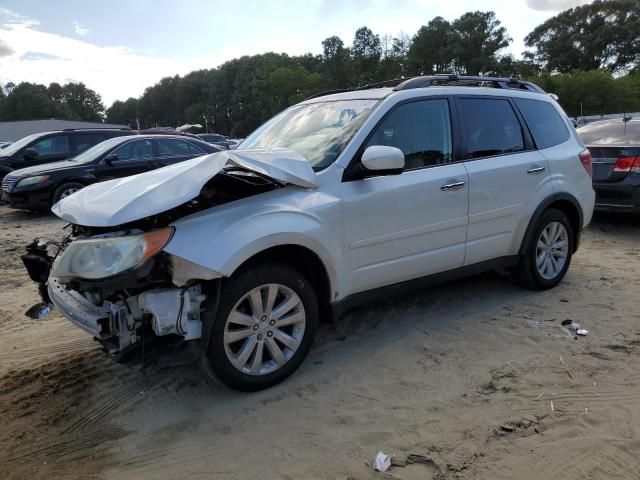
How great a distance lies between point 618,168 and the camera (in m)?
7.37

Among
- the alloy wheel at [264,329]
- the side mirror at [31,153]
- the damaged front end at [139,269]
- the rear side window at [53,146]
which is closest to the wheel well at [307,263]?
the alloy wheel at [264,329]

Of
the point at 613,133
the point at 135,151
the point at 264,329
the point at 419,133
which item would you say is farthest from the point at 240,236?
the point at 135,151

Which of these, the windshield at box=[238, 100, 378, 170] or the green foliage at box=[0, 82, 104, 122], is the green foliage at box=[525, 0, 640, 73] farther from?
the green foliage at box=[0, 82, 104, 122]

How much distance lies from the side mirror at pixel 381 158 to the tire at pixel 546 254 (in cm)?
197

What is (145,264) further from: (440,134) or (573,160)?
(573,160)

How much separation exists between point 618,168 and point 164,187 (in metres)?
6.78

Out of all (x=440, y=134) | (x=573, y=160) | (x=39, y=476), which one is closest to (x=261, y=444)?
(x=39, y=476)

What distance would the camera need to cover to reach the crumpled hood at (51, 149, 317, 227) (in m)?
2.93

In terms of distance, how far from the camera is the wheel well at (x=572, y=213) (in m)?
5.06

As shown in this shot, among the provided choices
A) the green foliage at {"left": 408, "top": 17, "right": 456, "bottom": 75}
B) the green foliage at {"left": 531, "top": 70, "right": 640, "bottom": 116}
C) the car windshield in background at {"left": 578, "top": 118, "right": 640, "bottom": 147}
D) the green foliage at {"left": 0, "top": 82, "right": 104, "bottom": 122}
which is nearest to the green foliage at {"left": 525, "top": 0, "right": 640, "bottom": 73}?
the green foliage at {"left": 408, "top": 17, "right": 456, "bottom": 75}

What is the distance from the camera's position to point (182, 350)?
299cm

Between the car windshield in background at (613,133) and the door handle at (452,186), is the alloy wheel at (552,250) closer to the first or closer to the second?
the door handle at (452,186)

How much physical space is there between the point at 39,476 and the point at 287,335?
5.04ft

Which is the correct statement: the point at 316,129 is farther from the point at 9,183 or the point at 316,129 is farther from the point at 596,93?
the point at 596,93
